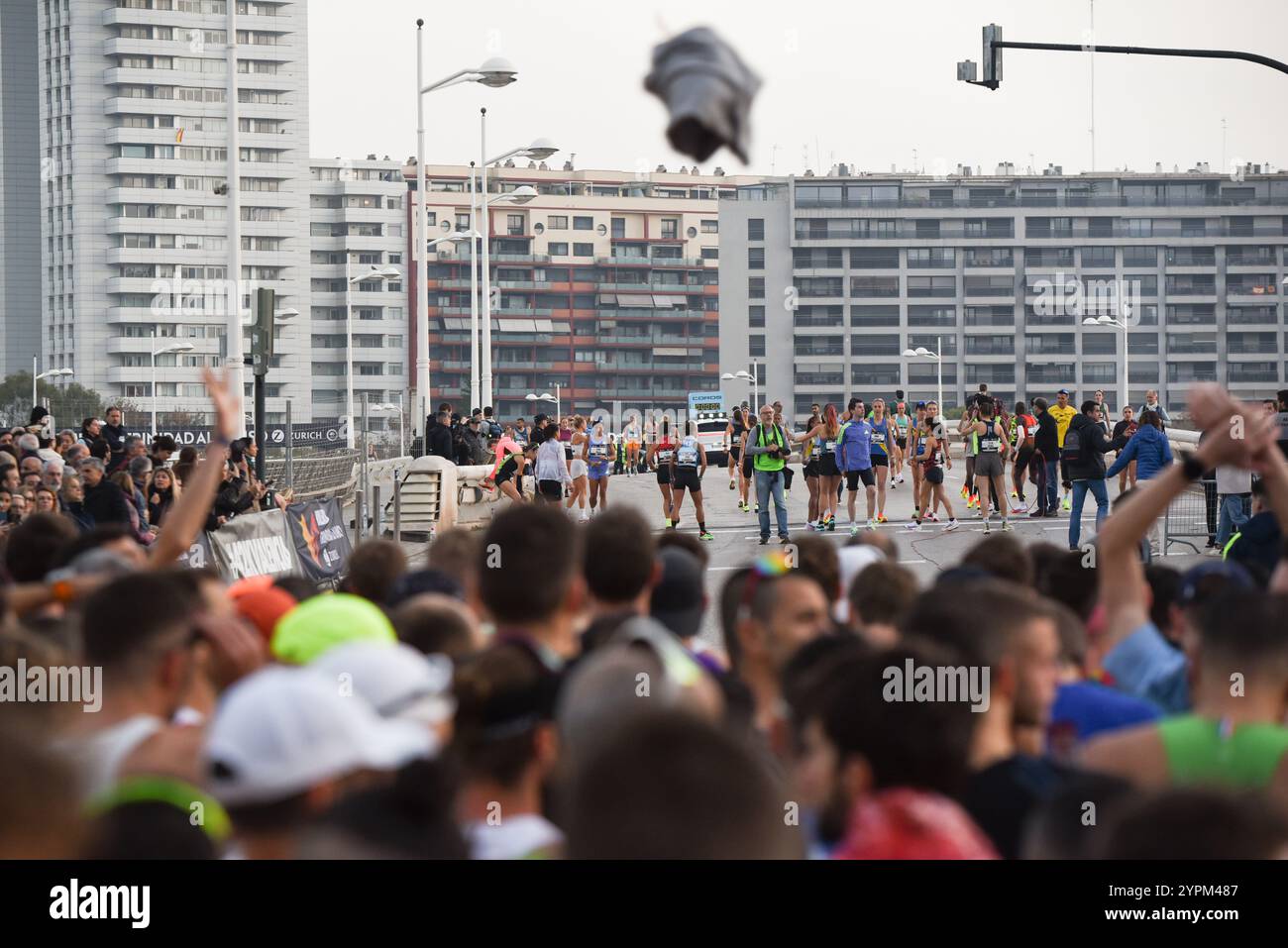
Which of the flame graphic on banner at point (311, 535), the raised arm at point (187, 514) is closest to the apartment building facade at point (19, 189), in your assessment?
the flame graphic on banner at point (311, 535)

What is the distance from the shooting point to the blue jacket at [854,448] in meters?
22.6

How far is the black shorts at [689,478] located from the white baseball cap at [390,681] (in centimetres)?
1838

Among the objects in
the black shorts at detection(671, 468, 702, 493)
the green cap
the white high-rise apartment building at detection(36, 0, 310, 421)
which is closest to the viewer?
the green cap

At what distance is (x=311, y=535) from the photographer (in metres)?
16.1

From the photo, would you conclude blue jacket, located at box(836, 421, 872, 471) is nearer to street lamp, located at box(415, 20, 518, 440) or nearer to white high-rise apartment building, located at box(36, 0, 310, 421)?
street lamp, located at box(415, 20, 518, 440)

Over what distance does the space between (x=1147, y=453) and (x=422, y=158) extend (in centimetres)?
1865

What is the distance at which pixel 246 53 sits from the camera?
12431 cm

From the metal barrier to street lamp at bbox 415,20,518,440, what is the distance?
43.9 feet

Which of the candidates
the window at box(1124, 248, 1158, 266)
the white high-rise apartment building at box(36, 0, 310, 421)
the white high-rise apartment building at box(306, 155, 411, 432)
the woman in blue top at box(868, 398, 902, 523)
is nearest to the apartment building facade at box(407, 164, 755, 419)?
the white high-rise apartment building at box(306, 155, 411, 432)

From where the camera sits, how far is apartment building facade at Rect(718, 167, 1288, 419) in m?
129
